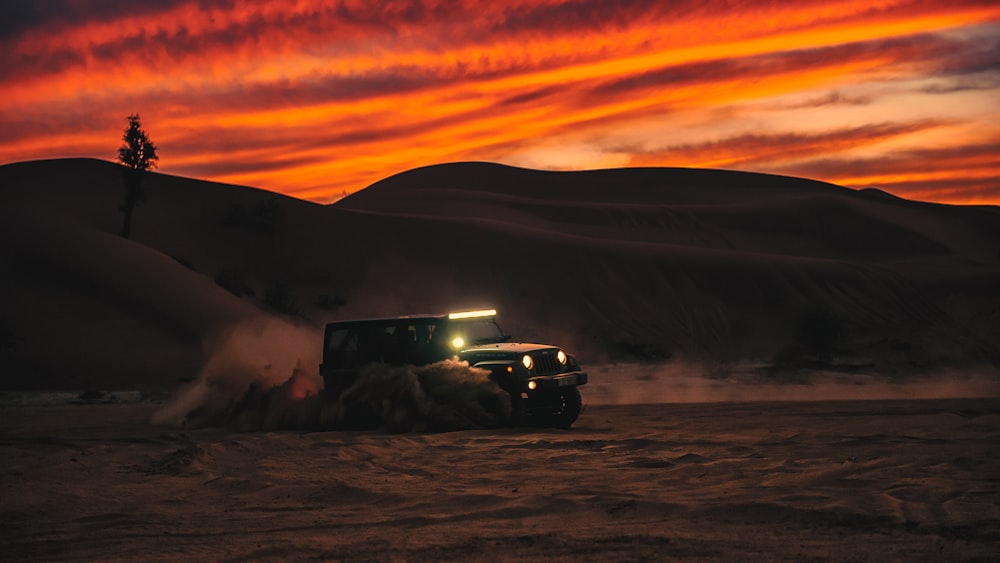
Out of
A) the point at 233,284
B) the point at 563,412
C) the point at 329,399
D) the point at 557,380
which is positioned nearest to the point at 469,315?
the point at 557,380

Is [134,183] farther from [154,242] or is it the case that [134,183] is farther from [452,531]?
[452,531]

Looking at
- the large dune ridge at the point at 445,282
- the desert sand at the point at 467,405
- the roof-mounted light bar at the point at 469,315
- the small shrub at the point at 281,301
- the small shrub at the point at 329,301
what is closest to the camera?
the desert sand at the point at 467,405

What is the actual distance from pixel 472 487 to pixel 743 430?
6.74 m

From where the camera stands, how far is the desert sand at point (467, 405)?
978 cm

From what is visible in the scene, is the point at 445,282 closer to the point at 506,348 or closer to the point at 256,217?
the point at 256,217

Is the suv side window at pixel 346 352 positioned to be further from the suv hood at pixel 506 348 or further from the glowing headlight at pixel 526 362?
the glowing headlight at pixel 526 362

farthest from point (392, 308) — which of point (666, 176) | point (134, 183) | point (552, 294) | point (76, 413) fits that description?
point (666, 176)

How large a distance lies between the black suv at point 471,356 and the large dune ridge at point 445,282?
Result: 671 inches

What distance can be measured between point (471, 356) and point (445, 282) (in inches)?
1799

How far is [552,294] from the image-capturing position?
63406mm

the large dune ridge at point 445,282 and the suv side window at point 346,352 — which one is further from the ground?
the large dune ridge at point 445,282

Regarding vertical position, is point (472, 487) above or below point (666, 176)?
below

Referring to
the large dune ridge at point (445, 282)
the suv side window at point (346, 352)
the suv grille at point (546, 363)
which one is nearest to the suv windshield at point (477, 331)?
the suv grille at point (546, 363)

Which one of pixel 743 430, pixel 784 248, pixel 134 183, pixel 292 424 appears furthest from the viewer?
pixel 784 248
